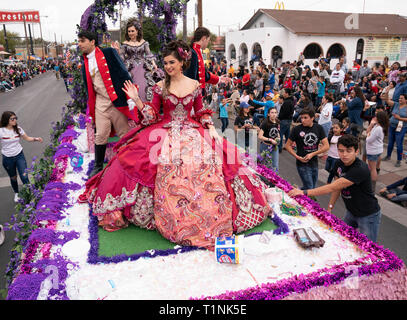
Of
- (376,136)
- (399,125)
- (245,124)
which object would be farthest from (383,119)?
(245,124)

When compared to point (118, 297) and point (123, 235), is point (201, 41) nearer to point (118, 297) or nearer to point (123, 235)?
point (123, 235)

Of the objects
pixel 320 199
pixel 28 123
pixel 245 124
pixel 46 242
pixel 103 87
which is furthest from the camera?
pixel 28 123

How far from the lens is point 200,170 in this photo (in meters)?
3.88

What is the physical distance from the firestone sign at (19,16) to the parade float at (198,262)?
60540 millimetres

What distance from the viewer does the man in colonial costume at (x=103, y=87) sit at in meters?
4.95

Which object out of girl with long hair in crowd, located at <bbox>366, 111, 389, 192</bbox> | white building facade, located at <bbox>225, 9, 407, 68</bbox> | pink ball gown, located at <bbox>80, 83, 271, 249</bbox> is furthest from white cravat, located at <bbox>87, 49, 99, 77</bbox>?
white building facade, located at <bbox>225, 9, 407, 68</bbox>

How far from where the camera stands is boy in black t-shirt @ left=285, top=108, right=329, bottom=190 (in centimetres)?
543

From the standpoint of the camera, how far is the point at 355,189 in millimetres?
3824

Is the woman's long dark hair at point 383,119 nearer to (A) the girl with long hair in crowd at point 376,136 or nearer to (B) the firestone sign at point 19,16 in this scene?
(A) the girl with long hair in crowd at point 376,136

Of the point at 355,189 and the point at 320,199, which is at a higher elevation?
the point at 355,189

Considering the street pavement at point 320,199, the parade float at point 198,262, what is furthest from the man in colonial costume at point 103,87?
the street pavement at point 320,199

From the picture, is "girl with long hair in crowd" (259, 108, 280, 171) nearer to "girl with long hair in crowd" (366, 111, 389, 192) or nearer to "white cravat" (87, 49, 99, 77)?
Result: "girl with long hair in crowd" (366, 111, 389, 192)

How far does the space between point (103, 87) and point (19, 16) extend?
60187mm

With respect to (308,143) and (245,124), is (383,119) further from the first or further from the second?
(245,124)
